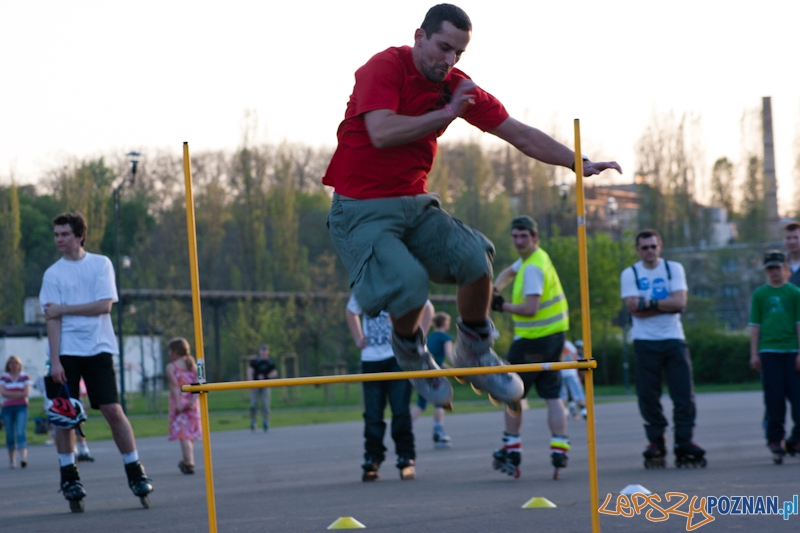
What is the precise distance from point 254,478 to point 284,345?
114 feet

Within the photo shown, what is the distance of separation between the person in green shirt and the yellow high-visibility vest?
7.22ft

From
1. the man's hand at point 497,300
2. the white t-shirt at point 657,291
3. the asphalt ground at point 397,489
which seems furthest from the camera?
the white t-shirt at point 657,291

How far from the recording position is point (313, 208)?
5719cm

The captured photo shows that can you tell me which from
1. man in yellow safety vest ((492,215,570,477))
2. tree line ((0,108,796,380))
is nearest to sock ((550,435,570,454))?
man in yellow safety vest ((492,215,570,477))

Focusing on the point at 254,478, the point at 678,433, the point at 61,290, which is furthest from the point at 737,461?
the point at 61,290

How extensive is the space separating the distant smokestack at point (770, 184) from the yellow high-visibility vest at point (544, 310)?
5358 cm

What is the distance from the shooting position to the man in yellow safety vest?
340 inches

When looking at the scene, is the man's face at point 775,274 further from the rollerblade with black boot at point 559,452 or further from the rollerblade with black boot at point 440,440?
the rollerblade with black boot at point 440,440

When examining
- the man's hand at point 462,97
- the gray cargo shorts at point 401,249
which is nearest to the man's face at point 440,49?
the man's hand at point 462,97

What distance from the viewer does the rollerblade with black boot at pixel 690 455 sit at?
29.7ft

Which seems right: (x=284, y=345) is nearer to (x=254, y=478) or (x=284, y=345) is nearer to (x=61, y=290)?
(x=254, y=478)

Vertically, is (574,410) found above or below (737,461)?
below

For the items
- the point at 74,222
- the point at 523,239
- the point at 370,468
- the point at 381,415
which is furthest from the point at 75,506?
the point at 523,239

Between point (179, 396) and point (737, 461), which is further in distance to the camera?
point (179, 396)
